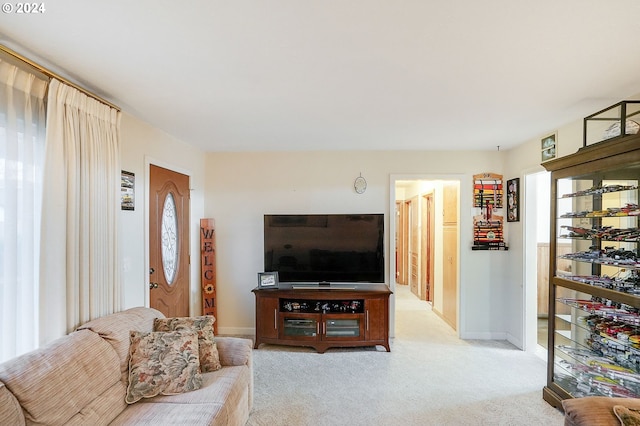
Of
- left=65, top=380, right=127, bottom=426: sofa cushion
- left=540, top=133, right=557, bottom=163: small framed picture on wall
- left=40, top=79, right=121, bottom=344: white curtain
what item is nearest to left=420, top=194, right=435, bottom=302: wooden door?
left=540, top=133, right=557, bottom=163: small framed picture on wall

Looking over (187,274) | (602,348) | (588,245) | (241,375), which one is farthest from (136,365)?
(588,245)

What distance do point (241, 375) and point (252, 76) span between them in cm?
210

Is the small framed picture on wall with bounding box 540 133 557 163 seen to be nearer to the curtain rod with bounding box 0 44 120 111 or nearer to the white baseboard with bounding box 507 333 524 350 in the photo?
the white baseboard with bounding box 507 333 524 350

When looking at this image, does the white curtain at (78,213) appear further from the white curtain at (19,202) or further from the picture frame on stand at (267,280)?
the picture frame on stand at (267,280)

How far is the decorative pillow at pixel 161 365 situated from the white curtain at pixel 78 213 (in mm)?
423

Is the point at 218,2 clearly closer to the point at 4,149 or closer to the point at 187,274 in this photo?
the point at 4,149

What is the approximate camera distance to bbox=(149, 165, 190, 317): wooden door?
3170mm

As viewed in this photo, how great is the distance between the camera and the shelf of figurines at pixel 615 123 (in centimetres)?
212

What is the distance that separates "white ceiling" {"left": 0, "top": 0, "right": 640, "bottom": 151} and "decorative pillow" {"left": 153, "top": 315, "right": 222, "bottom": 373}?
175 centimetres

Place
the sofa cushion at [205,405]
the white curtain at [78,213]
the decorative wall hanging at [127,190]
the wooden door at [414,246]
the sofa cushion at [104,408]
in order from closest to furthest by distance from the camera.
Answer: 1. the sofa cushion at [104,408]
2. the sofa cushion at [205,405]
3. the white curtain at [78,213]
4. the decorative wall hanging at [127,190]
5. the wooden door at [414,246]

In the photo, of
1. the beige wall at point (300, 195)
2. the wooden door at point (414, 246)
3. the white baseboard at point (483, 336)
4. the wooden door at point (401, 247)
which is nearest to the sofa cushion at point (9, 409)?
the beige wall at point (300, 195)

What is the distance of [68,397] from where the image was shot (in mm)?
1591

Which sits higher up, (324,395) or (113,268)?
(113,268)

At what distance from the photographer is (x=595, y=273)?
2.53 metres
